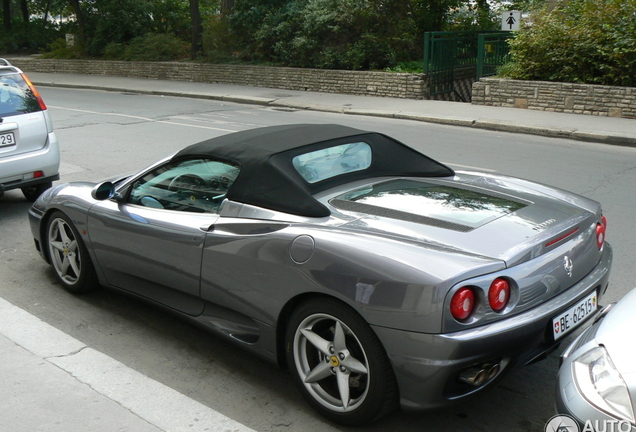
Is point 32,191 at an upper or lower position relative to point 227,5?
lower

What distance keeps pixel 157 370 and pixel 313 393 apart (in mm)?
1111

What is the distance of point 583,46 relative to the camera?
48.8ft

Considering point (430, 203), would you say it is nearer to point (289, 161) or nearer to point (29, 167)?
point (289, 161)

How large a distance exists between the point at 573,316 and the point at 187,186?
245 cm

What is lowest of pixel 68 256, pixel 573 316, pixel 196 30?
pixel 68 256

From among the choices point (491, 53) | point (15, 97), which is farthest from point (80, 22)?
Result: point (15, 97)

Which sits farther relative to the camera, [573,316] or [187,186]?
[187,186]

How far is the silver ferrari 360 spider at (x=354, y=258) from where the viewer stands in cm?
312

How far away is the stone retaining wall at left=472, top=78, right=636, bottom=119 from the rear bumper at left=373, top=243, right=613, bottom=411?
1219 cm

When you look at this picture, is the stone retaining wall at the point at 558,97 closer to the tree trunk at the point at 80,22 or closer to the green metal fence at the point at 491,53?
the green metal fence at the point at 491,53

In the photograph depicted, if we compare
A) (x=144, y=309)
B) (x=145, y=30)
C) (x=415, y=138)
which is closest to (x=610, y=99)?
(x=415, y=138)

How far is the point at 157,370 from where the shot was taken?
4129 millimetres

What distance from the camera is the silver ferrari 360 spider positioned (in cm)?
312

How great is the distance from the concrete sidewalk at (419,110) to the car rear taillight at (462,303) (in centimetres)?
1018
